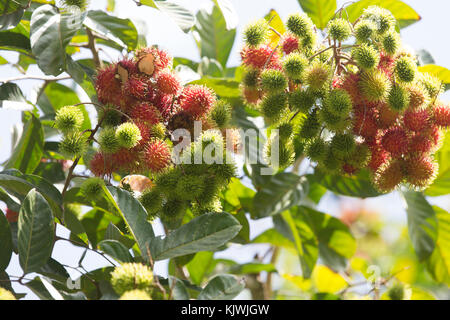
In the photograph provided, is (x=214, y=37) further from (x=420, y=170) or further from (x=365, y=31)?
(x=420, y=170)

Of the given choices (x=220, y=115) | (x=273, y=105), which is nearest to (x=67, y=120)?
(x=220, y=115)

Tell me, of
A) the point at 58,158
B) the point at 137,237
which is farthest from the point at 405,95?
the point at 58,158

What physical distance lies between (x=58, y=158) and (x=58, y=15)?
0.71 meters

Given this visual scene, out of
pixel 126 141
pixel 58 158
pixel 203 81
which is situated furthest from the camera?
pixel 58 158

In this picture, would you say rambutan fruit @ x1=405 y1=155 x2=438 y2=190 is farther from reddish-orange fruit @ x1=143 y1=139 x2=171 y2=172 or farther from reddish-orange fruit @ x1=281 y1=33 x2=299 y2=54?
reddish-orange fruit @ x1=143 y1=139 x2=171 y2=172

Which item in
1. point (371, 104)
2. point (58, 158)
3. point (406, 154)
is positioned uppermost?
point (371, 104)

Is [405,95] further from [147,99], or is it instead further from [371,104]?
[147,99]

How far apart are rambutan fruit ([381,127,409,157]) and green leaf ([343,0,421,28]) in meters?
0.50

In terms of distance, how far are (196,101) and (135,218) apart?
399 millimetres

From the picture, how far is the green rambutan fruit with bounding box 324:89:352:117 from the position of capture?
143 centimetres

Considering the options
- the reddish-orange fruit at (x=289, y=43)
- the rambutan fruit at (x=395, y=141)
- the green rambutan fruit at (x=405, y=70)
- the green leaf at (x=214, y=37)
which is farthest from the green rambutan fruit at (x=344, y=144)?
the green leaf at (x=214, y=37)

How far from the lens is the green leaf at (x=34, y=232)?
1.25 m

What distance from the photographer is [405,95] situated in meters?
1.49

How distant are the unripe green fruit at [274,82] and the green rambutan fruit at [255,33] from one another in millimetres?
148
